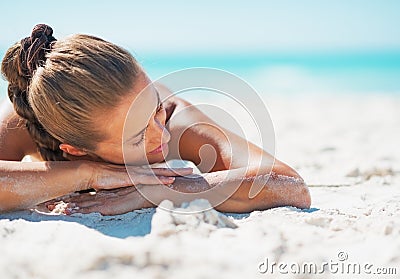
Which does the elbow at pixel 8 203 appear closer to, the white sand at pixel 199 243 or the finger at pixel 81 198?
the white sand at pixel 199 243

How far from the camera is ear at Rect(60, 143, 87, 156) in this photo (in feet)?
7.36

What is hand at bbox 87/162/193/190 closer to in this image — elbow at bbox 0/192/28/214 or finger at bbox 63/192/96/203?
finger at bbox 63/192/96/203

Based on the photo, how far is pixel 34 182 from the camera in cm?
210

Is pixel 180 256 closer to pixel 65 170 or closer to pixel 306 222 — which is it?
pixel 306 222

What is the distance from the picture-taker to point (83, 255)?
1.54 m

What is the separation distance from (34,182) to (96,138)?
1.00 ft

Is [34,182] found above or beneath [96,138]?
beneath

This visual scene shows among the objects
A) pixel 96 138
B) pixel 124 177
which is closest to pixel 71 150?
pixel 96 138

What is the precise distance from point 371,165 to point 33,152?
2184 millimetres

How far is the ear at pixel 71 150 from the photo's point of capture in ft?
7.36

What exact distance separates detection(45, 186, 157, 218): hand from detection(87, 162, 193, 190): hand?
35 mm

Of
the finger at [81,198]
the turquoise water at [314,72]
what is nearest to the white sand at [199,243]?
the finger at [81,198]

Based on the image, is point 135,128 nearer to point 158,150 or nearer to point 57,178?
point 158,150

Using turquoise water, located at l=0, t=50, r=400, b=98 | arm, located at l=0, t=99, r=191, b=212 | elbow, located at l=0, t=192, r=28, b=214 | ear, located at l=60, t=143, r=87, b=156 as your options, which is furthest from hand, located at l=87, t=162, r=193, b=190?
turquoise water, located at l=0, t=50, r=400, b=98
